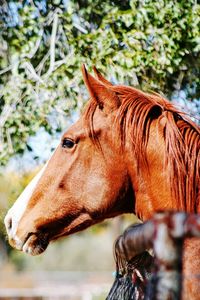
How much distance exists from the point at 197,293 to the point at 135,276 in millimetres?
360

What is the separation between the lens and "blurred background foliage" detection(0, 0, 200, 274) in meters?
5.28

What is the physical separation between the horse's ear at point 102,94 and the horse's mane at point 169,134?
36 mm

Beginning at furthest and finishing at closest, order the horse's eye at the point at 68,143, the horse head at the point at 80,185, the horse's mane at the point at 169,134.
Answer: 1. the horse's eye at the point at 68,143
2. the horse head at the point at 80,185
3. the horse's mane at the point at 169,134

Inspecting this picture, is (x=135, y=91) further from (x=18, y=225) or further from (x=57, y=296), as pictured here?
(x=57, y=296)

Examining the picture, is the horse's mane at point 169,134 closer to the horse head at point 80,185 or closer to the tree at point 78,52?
the horse head at point 80,185

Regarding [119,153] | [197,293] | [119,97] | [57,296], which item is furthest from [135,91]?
[57,296]

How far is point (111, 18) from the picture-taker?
5.52 m

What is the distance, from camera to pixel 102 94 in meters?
3.05

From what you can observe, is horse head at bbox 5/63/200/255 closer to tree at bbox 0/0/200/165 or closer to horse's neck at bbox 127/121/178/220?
horse's neck at bbox 127/121/178/220

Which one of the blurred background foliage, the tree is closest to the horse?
the blurred background foliage

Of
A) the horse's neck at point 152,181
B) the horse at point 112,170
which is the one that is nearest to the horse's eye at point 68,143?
the horse at point 112,170

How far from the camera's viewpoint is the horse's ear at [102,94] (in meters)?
3.03

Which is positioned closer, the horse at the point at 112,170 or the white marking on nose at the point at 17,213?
the horse at the point at 112,170

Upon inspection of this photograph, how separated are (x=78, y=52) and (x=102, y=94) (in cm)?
248
